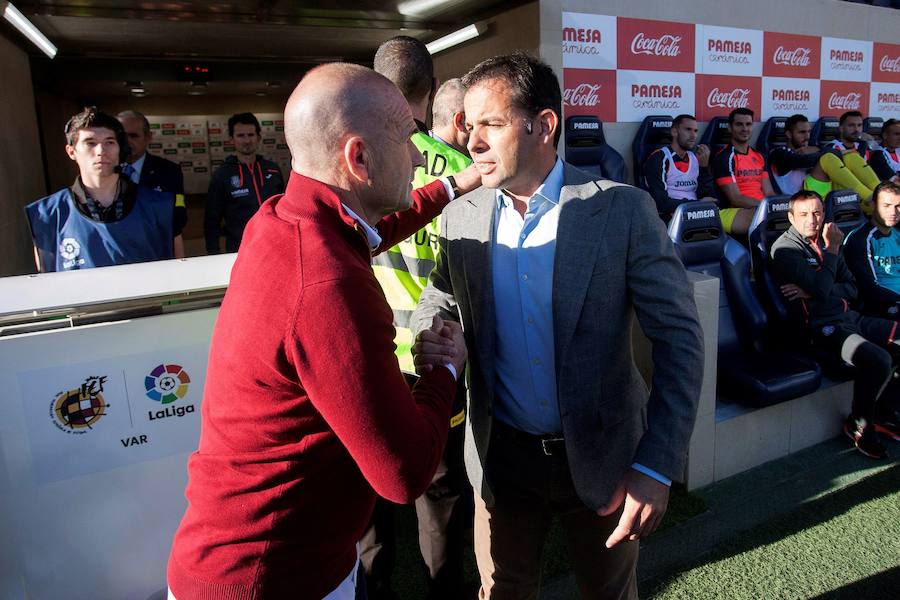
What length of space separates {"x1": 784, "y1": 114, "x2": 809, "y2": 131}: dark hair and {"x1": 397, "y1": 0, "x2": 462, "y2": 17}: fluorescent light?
406 cm

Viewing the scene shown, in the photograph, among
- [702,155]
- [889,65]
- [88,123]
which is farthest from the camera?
[889,65]

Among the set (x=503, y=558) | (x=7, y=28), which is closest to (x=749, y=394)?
(x=503, y=558)

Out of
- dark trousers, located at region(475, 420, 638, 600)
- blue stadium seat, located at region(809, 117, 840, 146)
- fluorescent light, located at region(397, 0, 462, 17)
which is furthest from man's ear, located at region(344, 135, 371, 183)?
blue stadium seat, located at region(809, 117, 840, 146)

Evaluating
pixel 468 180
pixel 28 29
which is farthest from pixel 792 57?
pixel 28 29

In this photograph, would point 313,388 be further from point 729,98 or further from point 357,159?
point 729,98

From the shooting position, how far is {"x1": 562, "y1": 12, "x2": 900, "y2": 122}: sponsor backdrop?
5.52m

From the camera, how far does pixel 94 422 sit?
5.49 ft

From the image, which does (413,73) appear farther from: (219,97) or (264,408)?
(219,97)

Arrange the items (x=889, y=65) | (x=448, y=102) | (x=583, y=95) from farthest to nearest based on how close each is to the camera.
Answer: (x=889, y=65) < (x=583, y=95) < (x=448, y=102)

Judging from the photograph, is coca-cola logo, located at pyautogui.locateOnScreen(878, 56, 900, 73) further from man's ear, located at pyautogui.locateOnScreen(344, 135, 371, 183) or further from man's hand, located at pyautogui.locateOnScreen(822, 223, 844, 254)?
man's ear, located at pyautogui.locateOnScreen(344, 135, 371, 183)

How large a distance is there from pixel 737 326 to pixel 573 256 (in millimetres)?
2689

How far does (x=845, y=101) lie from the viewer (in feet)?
25.2

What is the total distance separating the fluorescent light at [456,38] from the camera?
17.4ft

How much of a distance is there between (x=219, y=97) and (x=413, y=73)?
849 cm
